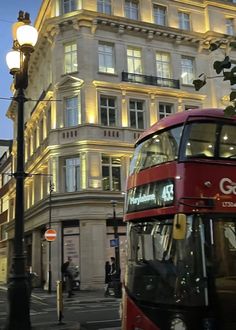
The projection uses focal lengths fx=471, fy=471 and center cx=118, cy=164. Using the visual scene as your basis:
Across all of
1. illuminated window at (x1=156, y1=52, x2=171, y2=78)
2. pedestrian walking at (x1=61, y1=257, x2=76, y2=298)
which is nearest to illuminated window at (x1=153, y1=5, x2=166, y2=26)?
illuminated window at (x1=156, y1=52, x2=171, y2=78)

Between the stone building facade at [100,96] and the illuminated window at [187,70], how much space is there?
0.25 feet

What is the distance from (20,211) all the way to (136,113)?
22.3m

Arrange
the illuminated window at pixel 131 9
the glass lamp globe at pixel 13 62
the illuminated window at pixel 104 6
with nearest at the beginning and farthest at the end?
the glass lamp globe at pixel 13 62 < the illuminated window at pixel 104 6 < the illuminated window at pixel 131 9

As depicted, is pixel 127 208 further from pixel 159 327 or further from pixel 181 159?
pixel 159 327

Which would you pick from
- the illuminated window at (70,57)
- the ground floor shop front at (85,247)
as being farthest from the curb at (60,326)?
the illuminated window at (70,57)

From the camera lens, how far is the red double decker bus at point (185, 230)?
21.1 feet

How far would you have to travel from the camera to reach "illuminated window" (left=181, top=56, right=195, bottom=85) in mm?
34812

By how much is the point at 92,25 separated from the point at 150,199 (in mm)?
26301

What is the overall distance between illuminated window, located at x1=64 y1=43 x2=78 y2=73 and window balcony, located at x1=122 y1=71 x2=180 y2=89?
342cm

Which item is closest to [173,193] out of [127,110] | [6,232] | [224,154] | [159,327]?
[224,154]

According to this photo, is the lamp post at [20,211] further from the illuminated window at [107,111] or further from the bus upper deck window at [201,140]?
the illuminated window at [107,111]

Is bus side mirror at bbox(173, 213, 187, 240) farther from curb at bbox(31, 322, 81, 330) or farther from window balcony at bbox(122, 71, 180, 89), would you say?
window balcony at bbox(122, 71, 180, 89)

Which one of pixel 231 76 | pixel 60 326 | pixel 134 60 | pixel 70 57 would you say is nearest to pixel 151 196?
pixel 231 76

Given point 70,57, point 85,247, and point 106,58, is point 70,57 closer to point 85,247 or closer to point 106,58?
point 106,58
